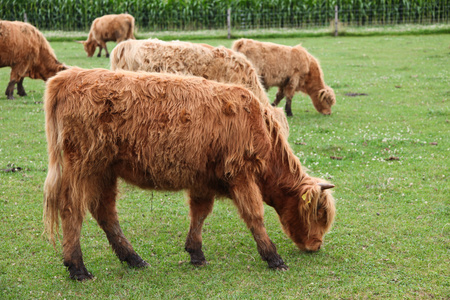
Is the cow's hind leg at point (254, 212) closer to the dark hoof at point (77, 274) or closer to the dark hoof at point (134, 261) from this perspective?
the dark hoof at point (134, 261)

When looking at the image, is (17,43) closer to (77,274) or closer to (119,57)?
(119,57)

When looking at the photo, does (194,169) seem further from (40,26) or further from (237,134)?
(40,26)

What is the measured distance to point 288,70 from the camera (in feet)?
39.7

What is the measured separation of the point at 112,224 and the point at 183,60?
3556 millimetres

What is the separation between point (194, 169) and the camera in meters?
4.45

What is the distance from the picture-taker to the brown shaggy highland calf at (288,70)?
38.7 feet

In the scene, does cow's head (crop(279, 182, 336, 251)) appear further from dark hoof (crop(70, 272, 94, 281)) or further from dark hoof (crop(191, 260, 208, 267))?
dark hoof (crop(70, 272, 94, 281))

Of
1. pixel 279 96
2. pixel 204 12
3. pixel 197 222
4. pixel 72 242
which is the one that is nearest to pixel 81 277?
pixel 72 242

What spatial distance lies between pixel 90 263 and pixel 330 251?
103 inches

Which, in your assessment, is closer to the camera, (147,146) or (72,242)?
(147,146)

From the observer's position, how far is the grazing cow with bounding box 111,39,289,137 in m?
7.39

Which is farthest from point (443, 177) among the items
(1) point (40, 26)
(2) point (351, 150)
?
(1) point (40, 26)

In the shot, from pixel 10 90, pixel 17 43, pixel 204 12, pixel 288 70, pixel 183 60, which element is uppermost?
pixel 204 12

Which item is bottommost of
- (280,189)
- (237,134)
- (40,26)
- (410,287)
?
(410,287)
